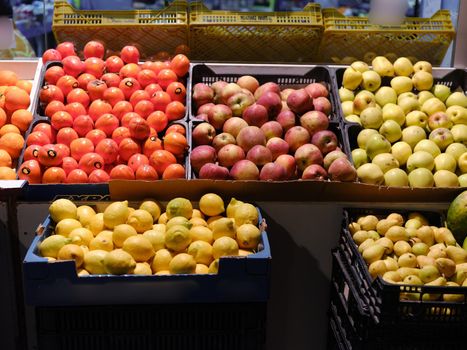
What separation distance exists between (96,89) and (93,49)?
0.35 meters

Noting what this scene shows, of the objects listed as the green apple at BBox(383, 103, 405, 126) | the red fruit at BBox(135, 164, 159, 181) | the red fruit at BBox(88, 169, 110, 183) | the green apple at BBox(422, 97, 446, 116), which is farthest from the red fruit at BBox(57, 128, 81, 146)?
the green apple at BBox(422, 97, 446, 116)

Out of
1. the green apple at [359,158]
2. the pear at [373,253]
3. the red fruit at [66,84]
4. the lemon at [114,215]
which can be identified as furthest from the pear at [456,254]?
the red fruit at [66,84]

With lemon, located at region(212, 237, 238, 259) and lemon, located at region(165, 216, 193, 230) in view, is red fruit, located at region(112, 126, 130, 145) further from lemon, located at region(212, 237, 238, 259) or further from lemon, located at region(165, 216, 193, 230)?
lemon, located at region(212, 237, 238, 259)

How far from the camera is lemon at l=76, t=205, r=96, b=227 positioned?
8.73ft

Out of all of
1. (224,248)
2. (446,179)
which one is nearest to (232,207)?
(224,248)

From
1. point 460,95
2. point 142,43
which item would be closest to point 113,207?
point 142,43

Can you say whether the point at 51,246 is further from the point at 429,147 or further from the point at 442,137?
the point at 442,137

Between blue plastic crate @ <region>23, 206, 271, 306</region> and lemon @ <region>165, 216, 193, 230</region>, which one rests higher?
lemon @ <region>165, 216, 193, 230</region>

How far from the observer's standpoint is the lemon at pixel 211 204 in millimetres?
2715

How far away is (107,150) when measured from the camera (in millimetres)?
2963

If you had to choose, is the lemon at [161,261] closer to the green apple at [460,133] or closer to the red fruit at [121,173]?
the red fruit at [121,173]

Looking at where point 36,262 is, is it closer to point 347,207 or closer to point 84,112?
point 84,112

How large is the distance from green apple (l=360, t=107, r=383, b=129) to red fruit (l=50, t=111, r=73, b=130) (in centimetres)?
144

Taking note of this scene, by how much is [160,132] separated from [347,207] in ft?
3.25
